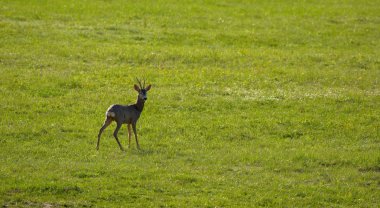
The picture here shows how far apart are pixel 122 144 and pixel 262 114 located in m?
5.39

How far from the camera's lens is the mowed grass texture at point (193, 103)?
19.8 m

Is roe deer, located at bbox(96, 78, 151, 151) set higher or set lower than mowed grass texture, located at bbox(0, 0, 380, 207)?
higher

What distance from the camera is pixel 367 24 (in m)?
40.5

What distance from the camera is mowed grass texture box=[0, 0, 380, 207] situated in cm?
1981

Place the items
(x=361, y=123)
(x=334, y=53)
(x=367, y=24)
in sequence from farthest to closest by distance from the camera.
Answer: (x=367, y=24) < (x=334, y=53) < (x=361, y=123)

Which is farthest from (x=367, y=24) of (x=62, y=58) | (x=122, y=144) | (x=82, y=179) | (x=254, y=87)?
(x=82, y=179)

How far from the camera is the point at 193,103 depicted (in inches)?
1076

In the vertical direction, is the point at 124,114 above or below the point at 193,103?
above

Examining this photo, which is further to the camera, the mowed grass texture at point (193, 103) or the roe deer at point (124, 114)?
the roe deer at point (124, 114)

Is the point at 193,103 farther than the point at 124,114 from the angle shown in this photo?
Yes

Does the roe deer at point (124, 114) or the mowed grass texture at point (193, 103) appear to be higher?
the roe deer at point (124, 114)

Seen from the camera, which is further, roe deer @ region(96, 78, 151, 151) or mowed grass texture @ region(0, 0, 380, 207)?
roe deer @ region(96, 78, 151, 151)

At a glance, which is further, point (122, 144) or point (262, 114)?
point (262, 114)

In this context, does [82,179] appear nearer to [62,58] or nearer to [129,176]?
[129,176]
